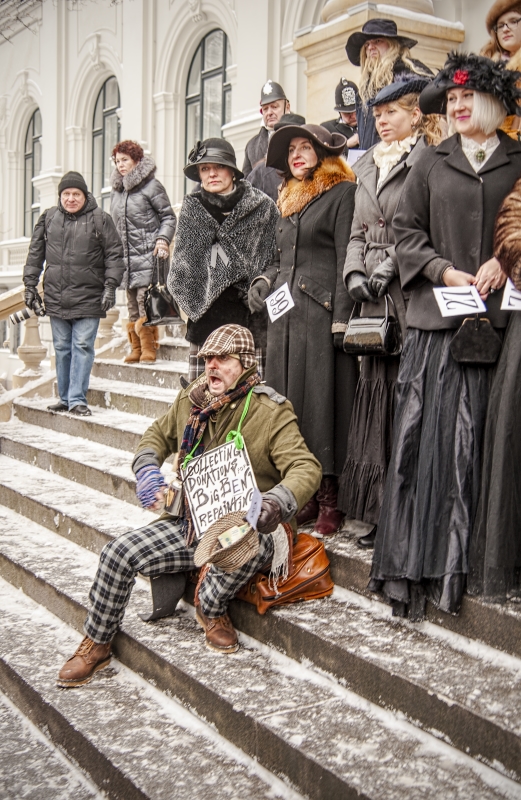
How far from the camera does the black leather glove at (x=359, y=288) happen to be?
370 cm

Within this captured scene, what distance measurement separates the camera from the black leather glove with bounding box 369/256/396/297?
361 cm

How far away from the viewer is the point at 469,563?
3.14 metres

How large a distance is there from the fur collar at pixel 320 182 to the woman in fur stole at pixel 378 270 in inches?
9.7

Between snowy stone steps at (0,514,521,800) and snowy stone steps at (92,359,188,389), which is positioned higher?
snowy stone steps at (92,359,188,389)

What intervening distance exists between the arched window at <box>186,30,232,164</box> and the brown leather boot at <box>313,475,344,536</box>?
909 cm

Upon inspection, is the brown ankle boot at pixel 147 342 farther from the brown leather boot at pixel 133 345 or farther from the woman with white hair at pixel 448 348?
the woman with white hair at pixel 448 348

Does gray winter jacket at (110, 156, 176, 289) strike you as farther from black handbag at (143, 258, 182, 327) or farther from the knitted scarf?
the knitted scarf

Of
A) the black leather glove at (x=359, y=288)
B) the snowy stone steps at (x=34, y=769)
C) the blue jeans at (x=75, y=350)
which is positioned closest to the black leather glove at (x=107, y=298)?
the blue jeans at (x=75, y=350)

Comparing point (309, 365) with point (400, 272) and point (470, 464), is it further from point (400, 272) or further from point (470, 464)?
point (470, 464)

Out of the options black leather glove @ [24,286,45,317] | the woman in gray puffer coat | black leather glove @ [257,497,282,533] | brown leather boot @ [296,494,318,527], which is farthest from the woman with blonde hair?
black leather glove @ [24,286,45,317]

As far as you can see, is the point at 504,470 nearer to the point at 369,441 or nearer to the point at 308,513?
the point at 369,441

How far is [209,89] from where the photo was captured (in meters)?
12.5

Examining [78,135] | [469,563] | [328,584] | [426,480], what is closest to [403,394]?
[426,480]

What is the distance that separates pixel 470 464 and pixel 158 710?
154 centimetres
